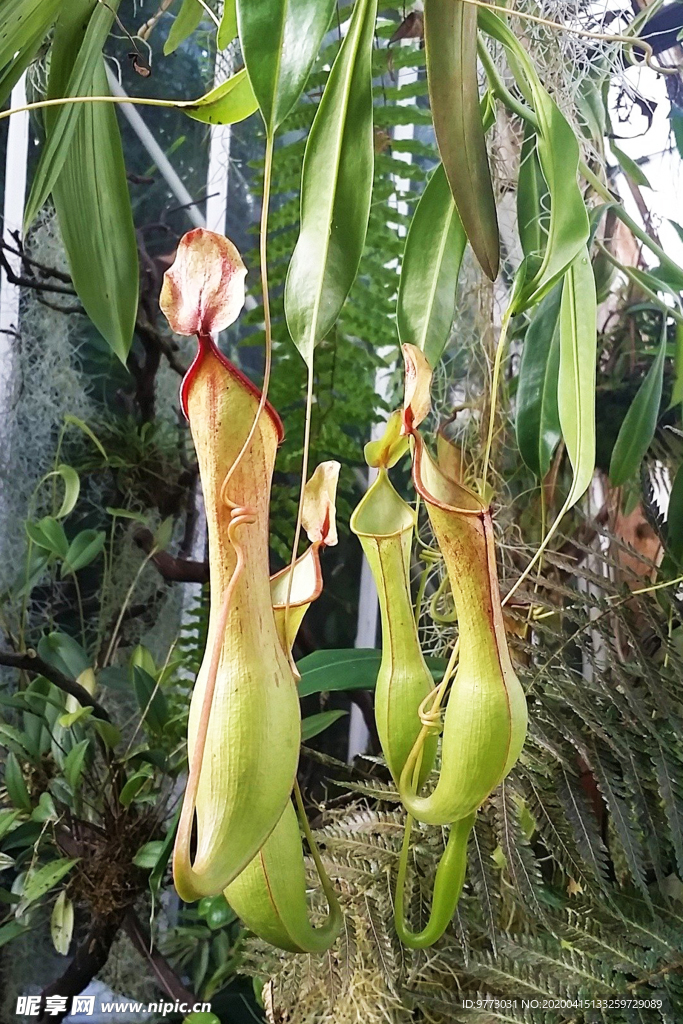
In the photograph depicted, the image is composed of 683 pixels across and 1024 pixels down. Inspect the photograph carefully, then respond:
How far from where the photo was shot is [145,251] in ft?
3.18

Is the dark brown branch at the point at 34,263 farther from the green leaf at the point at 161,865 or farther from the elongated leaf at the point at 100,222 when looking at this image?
the green leaf at the point at 161,865

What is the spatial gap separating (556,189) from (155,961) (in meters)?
0.89

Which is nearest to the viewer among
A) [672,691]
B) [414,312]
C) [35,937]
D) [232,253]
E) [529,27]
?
[232,253]

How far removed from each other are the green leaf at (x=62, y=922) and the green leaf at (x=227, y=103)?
81cm

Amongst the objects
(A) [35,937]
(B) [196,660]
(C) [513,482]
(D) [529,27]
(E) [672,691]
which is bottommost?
(A) [35,937]

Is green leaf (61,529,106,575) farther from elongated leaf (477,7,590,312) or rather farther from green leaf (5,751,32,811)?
elongated leaf (477,7,590,312)

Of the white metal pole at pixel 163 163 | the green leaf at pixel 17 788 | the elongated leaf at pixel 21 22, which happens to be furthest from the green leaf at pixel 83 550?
the elongated leaf at pixel 21 22

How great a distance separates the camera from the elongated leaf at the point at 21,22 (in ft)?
1.30

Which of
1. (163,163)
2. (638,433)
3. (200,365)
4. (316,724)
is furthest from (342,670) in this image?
(163,163)

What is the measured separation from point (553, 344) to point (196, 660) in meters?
0.59

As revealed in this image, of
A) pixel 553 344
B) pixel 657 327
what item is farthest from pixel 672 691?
pixel 657 327

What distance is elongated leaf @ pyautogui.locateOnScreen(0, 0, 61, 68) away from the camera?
0.40m

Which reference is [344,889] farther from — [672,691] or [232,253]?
[232,253]

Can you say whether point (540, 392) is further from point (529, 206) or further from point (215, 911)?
point (215, 911)
